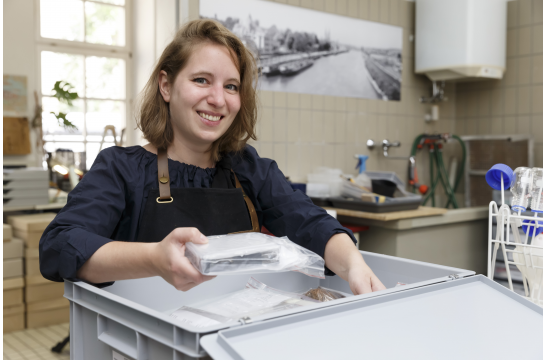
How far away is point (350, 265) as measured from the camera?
1.00 m

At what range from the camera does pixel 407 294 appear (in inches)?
30.3

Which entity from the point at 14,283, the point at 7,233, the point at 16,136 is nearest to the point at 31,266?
the point at 14,283

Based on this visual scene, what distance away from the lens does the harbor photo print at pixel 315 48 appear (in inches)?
114

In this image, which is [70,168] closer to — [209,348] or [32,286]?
[32,286]

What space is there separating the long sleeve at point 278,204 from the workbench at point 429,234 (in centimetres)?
143

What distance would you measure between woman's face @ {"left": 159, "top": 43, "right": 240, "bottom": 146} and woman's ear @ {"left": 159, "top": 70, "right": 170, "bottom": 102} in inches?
2.1

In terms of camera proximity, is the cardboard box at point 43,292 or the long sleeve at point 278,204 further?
the cardboard box at point 43,292

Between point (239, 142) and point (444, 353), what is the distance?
2.71ft

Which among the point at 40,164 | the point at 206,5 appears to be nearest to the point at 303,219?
the point at 206,5

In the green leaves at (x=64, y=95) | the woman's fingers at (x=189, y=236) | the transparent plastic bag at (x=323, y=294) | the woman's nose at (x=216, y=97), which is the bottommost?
the transparent plastic bag at (x=323, y=294)

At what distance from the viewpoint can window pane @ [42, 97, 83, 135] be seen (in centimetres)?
331

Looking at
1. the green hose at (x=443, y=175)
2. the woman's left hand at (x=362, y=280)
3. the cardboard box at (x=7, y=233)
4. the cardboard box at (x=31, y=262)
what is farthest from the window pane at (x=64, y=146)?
the woman's left hand at (x=362, y=280)

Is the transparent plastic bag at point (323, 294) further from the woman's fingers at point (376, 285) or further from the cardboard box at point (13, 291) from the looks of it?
the cardboard box at point (13, 291)

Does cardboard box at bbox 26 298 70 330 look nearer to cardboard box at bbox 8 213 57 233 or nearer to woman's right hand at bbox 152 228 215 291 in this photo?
cardboard box at bbox 8 213 57 233
